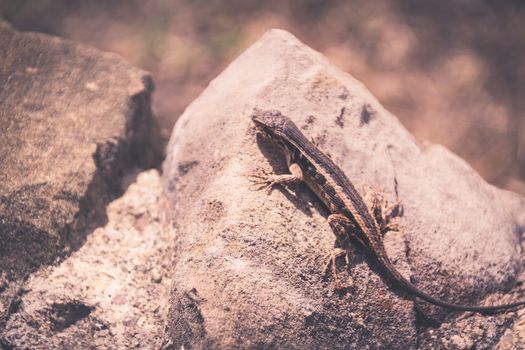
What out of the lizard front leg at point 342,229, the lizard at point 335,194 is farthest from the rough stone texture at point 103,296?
the lizard front leg at point 342,229

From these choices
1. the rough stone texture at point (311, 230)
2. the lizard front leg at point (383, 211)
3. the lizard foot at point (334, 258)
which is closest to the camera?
the rough stone texture at point (311, 230)

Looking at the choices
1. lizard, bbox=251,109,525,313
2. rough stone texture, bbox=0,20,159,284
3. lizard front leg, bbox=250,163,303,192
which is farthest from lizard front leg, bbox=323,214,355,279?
rough stone texture, bbox=0,20,159,284

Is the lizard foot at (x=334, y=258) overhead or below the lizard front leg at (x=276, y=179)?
below

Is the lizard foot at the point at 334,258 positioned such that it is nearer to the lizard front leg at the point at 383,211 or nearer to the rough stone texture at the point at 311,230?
the rough stone texture at the point at 311,230

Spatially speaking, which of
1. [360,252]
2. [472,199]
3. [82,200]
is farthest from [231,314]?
[472,199]

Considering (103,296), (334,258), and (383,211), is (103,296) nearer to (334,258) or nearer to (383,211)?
(334,258)

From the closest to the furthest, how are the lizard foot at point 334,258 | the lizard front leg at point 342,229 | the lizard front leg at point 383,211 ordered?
the lizard foot at point 334,258
the lizard front leg at point 342,229
the lizard front leg at point 383,211

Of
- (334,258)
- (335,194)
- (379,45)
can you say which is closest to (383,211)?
(335,194)

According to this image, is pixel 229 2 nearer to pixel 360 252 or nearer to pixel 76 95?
pixel 76 95
